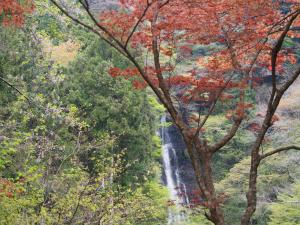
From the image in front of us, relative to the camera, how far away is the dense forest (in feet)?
18.6

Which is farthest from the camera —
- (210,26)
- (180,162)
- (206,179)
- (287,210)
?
(180,162)

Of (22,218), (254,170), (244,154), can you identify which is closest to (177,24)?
(254,170)

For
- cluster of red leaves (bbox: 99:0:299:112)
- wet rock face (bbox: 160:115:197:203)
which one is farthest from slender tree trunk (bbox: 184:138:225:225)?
wet rock face (bbox: 160:115:197:203)

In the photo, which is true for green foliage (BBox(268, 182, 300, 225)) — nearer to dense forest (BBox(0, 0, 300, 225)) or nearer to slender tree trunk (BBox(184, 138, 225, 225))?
dense forest (BBox(0, 0, 300, 225))

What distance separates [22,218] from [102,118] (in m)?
7.69

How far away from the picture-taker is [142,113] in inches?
608

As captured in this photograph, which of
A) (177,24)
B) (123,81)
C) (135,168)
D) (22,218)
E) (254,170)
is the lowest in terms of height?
(22,218)

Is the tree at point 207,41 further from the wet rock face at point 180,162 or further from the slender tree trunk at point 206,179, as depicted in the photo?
the wet rock face at point 180,162

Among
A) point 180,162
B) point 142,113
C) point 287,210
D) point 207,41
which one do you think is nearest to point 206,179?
point 207,41

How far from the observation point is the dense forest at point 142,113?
5.67 metres

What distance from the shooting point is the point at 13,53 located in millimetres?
13898

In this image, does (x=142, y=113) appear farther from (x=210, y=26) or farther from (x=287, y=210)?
(x=210, y=26)

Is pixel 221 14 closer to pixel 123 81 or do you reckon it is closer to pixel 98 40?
pixel 123 81

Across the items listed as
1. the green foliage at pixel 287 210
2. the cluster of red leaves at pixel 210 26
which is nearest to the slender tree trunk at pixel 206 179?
the cluster of red leaves at pixel 210 26
